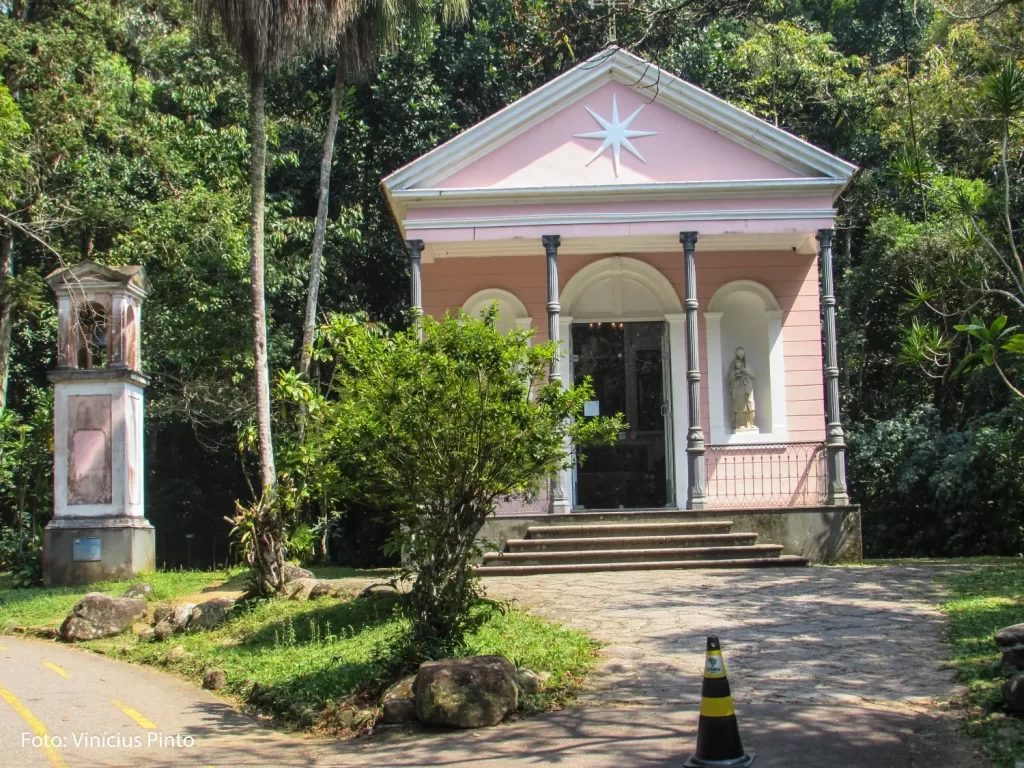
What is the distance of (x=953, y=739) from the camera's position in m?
6.68

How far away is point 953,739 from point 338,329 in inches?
306

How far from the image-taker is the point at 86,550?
16.9 metres

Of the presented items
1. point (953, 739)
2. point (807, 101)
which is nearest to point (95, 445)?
point (953, 739)

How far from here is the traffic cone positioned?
587 centimetres

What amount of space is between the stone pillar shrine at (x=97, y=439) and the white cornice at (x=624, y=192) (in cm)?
499

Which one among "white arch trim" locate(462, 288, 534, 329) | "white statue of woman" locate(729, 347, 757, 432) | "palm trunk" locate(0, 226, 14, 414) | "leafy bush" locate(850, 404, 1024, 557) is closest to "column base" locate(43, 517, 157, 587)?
"palm trunk" locate(0, 226, 14, 414)

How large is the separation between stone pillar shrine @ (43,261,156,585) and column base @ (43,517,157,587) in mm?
15

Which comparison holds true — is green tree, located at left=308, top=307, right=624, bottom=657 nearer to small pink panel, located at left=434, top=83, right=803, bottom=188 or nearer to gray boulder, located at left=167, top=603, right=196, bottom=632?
gray boulder, located at left=167, top=603, right=196, bottom=632

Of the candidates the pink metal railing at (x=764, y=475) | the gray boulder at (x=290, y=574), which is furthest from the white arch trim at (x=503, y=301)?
the gray boulder at (x=290, y=574)

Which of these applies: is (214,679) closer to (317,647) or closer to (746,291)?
(317,647)

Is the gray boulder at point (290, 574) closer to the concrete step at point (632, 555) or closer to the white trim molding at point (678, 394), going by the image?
the concrete step at point (632, 555)

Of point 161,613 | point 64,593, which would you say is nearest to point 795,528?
point 161,613

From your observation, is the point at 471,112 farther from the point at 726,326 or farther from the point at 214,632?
the point at 214,632

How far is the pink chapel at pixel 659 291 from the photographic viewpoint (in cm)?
1598
